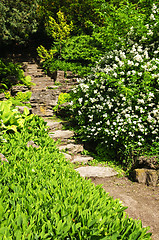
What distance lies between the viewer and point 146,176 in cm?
431

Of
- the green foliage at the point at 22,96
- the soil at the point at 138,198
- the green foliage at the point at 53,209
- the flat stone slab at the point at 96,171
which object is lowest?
the soil at the point at 138,198

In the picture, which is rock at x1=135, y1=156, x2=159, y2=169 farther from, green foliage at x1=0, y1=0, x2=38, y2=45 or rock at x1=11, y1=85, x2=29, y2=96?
green foliage at x1=0, y1=0, x2=38, y2=45

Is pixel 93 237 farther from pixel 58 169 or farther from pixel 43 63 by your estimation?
pixel 43 63

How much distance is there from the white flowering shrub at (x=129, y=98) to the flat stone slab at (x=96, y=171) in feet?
1.95

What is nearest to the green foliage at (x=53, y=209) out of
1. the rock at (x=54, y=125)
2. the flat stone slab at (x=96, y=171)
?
the flat stone slab at (x=96, y=171)

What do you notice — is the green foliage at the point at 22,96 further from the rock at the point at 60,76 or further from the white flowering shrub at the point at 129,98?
the white flowering shrub at the point at 129,98

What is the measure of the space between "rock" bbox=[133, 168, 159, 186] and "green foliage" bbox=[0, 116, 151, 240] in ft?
8.43

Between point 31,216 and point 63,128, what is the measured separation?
15.7 feet

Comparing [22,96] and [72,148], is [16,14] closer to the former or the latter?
[22,96]

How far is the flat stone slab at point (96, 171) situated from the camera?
4.59 meters

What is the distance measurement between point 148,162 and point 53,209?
11.1ft

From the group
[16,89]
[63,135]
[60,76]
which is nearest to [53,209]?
[63,135]

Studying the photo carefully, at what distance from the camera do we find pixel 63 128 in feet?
20.2

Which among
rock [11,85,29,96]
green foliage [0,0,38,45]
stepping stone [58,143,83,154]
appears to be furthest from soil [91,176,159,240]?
green foliage [0,0,38,45]
